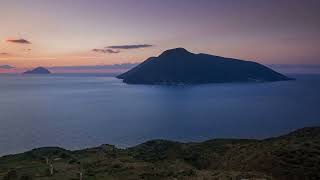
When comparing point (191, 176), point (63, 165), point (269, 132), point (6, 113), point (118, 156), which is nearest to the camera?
point (191, 176)

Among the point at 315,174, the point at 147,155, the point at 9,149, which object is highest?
the point at 315,174

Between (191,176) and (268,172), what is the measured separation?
10.9 m

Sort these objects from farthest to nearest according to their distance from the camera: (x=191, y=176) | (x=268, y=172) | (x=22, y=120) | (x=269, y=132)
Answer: (x=22, y=120), (x=269, y=132), (x=268, y=172), (x=191, y=176)

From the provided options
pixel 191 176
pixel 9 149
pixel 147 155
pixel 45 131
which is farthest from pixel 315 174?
pixel 45 131

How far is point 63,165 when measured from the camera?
5022cm

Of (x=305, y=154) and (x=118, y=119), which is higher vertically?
(x=305, y=154)

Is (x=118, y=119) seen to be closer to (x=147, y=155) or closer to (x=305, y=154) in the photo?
(x=147, y=155)

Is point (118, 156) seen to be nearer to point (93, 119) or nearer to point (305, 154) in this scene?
point (305, 154)

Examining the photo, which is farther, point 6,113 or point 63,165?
point 6,113

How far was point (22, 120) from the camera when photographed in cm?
16500

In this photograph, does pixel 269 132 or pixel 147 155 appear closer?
pixel 147 155

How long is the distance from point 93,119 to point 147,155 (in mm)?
110388

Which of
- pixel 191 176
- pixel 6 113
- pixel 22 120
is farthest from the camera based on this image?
pixel 6 113

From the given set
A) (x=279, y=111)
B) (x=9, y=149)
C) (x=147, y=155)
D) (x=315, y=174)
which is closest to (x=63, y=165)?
(x=147, y=155)
